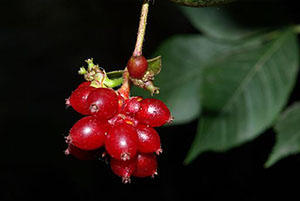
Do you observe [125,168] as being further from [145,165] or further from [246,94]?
[246,94]

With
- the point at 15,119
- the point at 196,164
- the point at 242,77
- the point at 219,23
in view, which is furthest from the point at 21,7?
the point at 242,77

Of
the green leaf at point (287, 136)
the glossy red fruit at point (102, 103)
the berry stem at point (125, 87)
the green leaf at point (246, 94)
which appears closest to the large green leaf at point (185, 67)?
the green leaf at point (246, 94)

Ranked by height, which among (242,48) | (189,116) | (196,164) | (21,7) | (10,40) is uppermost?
(21,7)

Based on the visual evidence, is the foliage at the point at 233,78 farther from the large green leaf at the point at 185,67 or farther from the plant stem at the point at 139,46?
the plant stem at the point at 139,46

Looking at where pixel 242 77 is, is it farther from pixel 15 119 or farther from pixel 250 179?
pixel 15 119

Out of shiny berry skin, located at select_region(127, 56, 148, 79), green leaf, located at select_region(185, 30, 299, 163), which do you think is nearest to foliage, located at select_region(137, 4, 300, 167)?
green leaf, located at select_region(185, 30, 299, 163)
